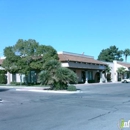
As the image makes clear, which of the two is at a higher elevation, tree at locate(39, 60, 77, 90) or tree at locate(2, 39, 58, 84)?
tree at locate(2, 39, 58, 84)

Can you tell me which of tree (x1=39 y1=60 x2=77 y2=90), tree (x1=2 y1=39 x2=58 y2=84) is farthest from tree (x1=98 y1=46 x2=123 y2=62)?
tree (x1=39 y1=60 x2=77 y2=90)

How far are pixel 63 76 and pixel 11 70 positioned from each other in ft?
48.9

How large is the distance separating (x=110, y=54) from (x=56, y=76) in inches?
3310

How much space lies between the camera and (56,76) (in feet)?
94.7

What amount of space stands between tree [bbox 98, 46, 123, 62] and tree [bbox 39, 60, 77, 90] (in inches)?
3141

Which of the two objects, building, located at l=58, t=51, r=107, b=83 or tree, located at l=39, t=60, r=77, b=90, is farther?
building, located at l=58, t=51, r=107, b=83

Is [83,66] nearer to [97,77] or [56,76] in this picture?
[97,77]

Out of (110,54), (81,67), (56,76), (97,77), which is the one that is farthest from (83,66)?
(110,54)

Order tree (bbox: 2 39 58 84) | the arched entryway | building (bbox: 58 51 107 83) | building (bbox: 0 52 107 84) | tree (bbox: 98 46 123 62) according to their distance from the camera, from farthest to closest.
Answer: tree (bbox: 98 46 123 62), the arched entryway, building (bbox: 0 52 107 84), building (bbox: 58 51 107 83), tree (bbox: 2 39 58 84)

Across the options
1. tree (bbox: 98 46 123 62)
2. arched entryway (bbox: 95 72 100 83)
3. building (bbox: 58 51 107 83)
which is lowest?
arched entryway (bbox: 95 72 100 83)

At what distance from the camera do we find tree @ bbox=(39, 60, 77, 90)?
94.5 feet

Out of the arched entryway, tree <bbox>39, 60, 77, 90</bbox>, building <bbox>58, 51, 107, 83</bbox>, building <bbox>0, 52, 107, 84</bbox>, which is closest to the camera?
tree <bbox>39, 60, 77, 90</bbox>

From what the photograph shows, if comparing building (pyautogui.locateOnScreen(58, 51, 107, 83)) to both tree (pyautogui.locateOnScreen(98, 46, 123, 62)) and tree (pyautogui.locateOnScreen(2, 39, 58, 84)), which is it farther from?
tree (pyautogui.locateOnScreen(98, 46, 123, 62))

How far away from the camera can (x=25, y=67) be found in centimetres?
3975
